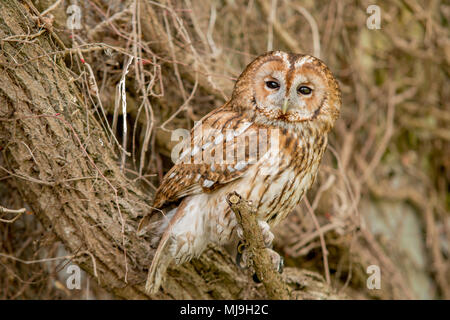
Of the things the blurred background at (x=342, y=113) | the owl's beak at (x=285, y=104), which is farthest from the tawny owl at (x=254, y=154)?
the blurred background at (x=342, y=113)

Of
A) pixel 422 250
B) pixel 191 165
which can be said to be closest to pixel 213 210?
pixel 191 165

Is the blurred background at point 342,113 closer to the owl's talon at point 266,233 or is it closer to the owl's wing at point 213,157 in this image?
the owl's wing at point 213,157

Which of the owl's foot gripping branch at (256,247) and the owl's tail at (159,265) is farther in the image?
the owl's tail at (159,265)

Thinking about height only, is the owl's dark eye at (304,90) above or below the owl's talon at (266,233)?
above

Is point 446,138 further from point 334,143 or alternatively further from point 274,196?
point 274,196

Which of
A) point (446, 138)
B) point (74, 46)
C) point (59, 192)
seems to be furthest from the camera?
point (446, 138)

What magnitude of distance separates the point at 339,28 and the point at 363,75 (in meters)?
0.35

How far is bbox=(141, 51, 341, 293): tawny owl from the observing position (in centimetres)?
174

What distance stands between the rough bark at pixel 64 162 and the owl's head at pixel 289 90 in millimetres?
580

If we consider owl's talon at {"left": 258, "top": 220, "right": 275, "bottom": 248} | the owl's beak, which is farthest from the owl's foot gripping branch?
the owl's beak

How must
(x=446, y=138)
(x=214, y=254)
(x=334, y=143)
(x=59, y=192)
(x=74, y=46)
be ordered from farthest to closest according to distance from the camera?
1. (x=446, y=138)
2. (x=334, y=143)
3. (x=214, y=254)
4. (x=74, y=46)
5. (x=59, y=192)

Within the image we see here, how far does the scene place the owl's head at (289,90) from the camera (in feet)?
5.67

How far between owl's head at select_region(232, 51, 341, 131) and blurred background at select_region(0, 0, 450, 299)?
1.25 ft

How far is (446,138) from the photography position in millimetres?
3416
